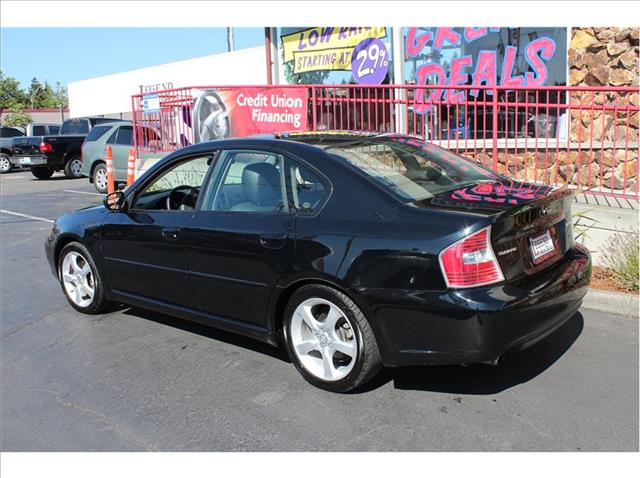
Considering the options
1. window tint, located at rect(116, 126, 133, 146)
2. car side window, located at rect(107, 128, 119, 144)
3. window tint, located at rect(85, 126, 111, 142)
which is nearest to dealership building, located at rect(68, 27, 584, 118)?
window tint, located at rect(116, 126, 133, 146)

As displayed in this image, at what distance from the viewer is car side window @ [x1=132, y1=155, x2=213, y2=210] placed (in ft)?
15.8

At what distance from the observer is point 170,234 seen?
454 centimetres

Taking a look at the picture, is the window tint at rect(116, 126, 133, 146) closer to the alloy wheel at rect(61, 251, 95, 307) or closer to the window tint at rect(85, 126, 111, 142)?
the window tint at rect(85, 126, 111, 142)

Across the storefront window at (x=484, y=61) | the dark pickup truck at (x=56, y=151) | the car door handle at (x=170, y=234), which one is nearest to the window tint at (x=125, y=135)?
the dark pickup truck at (x=56, y=151)

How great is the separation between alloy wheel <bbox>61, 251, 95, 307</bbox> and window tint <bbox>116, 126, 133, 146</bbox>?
9710mm

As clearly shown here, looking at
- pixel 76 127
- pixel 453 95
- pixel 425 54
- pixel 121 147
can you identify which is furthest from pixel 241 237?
pixel 76 127

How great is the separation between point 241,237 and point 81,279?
7.27 feet

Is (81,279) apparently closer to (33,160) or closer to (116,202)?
(116,202)

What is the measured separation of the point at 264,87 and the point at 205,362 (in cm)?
633

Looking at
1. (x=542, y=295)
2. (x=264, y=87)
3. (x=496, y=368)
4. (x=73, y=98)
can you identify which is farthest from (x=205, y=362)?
(x=73, y=98)

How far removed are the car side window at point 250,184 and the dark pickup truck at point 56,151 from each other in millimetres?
16301

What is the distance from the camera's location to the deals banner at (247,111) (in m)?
9.52

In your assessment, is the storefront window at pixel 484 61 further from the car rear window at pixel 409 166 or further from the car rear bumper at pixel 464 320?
the car rear bumper at pixel 464 320

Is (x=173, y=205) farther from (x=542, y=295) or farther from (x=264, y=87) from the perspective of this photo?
(x=264, y=87)
